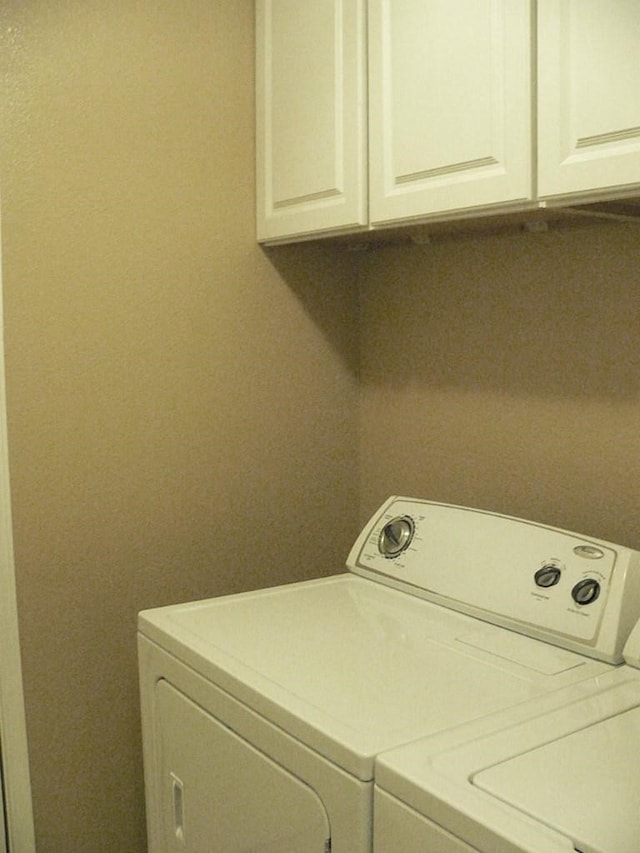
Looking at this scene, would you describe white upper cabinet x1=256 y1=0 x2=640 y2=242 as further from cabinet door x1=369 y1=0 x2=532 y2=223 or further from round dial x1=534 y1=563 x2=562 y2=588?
round dial x1=534 y1=563 x2=562 y2=588

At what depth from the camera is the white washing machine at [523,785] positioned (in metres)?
0.85

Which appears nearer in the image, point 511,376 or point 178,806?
point 178,806

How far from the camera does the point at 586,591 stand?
1.38 metres

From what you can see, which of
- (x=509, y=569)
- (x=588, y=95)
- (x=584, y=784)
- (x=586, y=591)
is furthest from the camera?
(x=509, y=569)

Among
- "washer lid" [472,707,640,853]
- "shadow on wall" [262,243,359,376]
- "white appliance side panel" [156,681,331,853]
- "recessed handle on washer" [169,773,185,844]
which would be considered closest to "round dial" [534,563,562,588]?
"washer lid" [472,707,640,853]

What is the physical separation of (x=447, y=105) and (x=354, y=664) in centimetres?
96

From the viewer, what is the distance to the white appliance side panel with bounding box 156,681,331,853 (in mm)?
1123

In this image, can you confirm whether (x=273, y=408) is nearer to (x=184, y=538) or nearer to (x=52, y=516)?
(x=184, y=538)

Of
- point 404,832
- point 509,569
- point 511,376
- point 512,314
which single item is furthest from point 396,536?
point 404,832

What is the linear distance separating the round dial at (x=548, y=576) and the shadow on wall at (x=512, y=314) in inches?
15.1

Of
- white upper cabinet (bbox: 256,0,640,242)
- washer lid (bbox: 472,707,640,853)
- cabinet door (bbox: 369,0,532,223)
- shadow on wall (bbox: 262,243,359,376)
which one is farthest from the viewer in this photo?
shadow on wall (bbox: 262,243,359,376)

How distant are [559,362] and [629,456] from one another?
9.7 inches

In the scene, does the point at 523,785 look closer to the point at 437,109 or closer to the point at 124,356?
the point at 437,109

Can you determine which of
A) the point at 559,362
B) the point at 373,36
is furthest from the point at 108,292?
the point at 559,362
